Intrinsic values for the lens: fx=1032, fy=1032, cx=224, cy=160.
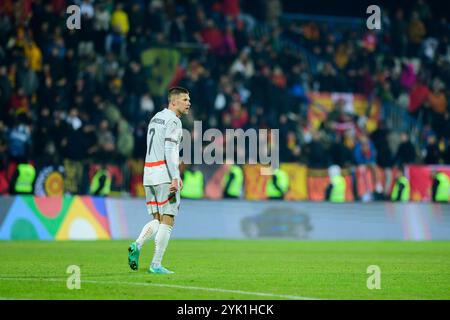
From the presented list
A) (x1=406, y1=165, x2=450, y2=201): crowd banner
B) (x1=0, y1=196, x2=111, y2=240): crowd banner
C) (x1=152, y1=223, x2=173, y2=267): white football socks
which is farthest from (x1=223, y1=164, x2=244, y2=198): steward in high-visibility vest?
(x1=152, y1=223, x2=173, y2=267): white football socks

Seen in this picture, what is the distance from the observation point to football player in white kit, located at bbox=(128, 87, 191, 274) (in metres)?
13.1

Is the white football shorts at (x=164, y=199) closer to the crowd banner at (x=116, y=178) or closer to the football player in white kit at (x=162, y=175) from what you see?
the football player in white kit at (x=162, y=175)

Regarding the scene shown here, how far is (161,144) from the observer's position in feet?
43.3

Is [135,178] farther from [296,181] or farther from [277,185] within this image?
[296,181]

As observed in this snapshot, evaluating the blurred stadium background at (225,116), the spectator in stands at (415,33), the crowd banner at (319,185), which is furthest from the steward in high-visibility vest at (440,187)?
the spectator in stands at (415,33)

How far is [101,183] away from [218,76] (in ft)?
23.4

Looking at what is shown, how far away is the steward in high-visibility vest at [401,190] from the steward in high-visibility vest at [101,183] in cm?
782

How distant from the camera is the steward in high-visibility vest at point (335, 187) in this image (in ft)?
86.3

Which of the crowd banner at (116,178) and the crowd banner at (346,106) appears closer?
the crowd banner at (116,178)

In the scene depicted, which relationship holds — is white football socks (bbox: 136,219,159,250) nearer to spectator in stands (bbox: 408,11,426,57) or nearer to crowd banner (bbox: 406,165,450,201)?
crowd banner (bbox: 406,165,450,201)

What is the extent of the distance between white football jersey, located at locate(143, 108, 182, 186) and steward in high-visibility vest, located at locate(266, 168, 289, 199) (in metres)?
12.2

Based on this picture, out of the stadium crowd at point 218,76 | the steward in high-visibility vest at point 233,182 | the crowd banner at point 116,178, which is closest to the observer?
the crowd banner at point 116,178
